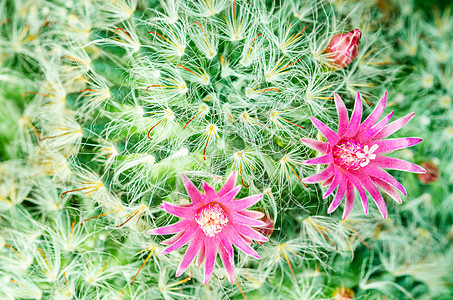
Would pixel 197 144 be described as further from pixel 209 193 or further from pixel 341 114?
pixel 341 114

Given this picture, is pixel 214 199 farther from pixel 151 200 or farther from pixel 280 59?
pixel 280 59

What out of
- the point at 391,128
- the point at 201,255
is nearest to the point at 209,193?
the point at 201,255

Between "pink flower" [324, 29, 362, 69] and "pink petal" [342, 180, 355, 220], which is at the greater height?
"pink flower" [324, 29, 362, 69]

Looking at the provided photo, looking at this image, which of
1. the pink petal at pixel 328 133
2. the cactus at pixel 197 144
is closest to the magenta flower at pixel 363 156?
the pink petal at pixel 328 133

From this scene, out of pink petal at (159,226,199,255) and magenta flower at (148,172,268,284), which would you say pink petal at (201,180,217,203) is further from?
pink petal at (159,226,199,255)

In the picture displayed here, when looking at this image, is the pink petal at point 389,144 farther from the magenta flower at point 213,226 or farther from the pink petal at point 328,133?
the magenta flower at point 213,226

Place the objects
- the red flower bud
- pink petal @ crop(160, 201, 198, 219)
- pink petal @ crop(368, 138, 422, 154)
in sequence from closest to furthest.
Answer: pink petal @ crop(160, 201, 198, 219) < pink petal @ crop(368, 138, 422, 154) < the red flower bud

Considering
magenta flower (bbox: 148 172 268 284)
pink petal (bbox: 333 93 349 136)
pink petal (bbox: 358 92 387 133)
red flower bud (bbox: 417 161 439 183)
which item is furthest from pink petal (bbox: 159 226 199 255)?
red flower bud (bbox: 417 161 439 183)
